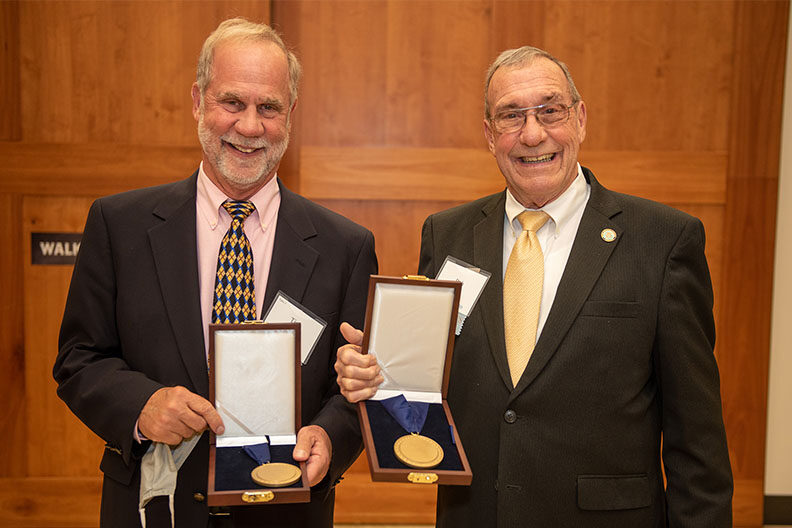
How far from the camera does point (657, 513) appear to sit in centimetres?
159

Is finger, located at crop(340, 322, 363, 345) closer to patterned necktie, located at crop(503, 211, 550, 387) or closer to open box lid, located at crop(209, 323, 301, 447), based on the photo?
open box lid, located at crop(209, 323, 301, 447)

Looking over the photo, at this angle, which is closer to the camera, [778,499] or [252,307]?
[252,307]

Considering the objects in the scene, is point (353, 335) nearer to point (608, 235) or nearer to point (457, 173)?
point (608, 235)

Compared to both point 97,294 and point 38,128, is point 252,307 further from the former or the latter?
point 38,128

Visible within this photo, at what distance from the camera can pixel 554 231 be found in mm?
1685

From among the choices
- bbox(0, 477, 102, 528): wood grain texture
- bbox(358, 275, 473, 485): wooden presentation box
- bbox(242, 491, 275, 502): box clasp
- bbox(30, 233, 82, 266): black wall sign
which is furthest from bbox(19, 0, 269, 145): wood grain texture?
bbox(242, 491, 275, 502): box clasp

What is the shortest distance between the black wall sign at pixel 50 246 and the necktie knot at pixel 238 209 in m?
1.95

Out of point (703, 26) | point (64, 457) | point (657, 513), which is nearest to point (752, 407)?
point (703, 26)

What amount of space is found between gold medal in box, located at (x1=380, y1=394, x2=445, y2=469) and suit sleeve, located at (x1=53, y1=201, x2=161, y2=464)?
0.58 m

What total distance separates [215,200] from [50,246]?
2.00 meters

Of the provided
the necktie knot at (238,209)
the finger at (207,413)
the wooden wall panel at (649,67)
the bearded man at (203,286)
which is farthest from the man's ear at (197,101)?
the wooden wall panel at (649,67)

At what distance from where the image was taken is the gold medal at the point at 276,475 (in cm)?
133

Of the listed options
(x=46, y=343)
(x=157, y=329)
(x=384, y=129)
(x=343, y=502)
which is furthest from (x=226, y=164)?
(x=343, y=502)

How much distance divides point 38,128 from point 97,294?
203cm
